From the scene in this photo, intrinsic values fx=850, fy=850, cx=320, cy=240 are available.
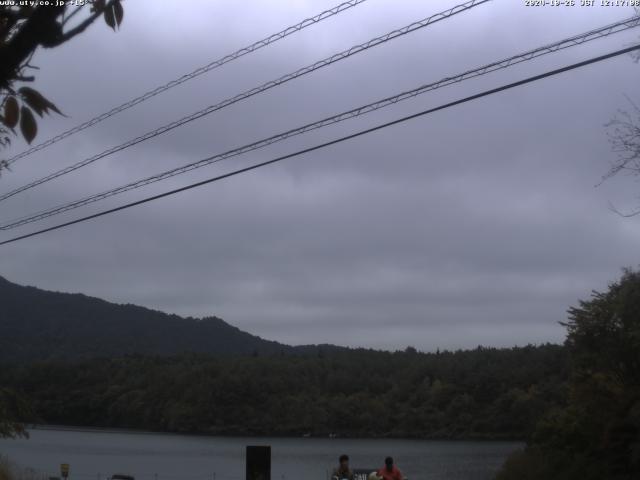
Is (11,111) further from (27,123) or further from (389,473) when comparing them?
(389,473)

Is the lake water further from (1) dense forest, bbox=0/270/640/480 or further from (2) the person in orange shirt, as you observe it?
(2) the person in orange shirt

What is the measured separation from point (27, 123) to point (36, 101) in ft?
0.34

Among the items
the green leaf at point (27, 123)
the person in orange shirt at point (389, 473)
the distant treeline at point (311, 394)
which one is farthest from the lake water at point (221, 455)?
the green leaf at point (27, 123)

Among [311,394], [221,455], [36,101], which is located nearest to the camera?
[36,101]

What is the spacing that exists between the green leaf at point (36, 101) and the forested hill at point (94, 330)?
92607 millimetres

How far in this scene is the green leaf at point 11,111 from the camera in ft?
12.3

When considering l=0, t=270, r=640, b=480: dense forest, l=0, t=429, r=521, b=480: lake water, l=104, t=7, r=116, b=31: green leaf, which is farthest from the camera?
l=0, t=429, r=521, b=480: lake water

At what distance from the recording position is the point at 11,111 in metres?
3.74

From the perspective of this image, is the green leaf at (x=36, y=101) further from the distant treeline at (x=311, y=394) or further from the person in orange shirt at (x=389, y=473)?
the distant treeline at (x=311, y=394)

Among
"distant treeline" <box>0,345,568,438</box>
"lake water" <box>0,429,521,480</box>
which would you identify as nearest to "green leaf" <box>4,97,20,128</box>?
"lake water" <box>0,429,521,480</box>

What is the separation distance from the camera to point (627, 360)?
73.6ft

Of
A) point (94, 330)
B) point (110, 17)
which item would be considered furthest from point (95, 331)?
point (110, 17)

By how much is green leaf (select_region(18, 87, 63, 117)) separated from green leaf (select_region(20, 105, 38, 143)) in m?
0.03

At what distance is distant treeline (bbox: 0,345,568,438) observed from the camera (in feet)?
223
